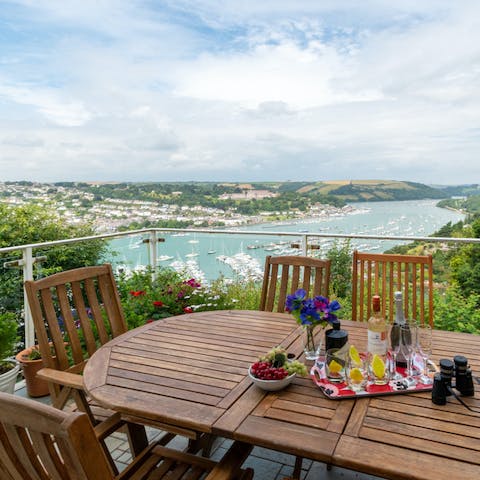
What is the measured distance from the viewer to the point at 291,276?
2906mm

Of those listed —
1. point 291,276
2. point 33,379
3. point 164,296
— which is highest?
point 291,276

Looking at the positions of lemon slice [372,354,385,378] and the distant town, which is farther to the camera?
the distant town

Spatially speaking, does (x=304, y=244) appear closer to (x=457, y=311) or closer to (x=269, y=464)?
(x=457, y=311)

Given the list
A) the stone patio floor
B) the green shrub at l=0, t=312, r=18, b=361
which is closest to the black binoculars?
the stone patio floor

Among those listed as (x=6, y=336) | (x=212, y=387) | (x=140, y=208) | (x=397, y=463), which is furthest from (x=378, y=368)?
(x=140, y=208)

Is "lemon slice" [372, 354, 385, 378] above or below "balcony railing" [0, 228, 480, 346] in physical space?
below

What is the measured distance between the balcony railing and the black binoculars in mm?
2682

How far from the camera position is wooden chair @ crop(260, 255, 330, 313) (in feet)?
9.05

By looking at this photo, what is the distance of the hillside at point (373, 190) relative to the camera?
6199 mm

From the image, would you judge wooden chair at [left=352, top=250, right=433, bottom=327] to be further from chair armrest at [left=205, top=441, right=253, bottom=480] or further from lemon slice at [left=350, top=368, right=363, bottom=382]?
chair armrest at [left=205, top=441, right=253, bottom=480]

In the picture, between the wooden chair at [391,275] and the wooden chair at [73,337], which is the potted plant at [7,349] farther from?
the wooden chair at [391,275]

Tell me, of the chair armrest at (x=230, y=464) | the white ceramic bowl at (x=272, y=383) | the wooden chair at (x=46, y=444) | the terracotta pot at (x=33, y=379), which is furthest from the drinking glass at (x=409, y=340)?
the terracotta pot at (x=33, y=379)

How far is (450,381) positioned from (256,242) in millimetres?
3272

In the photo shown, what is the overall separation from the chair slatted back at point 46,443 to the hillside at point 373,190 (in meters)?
5.47
